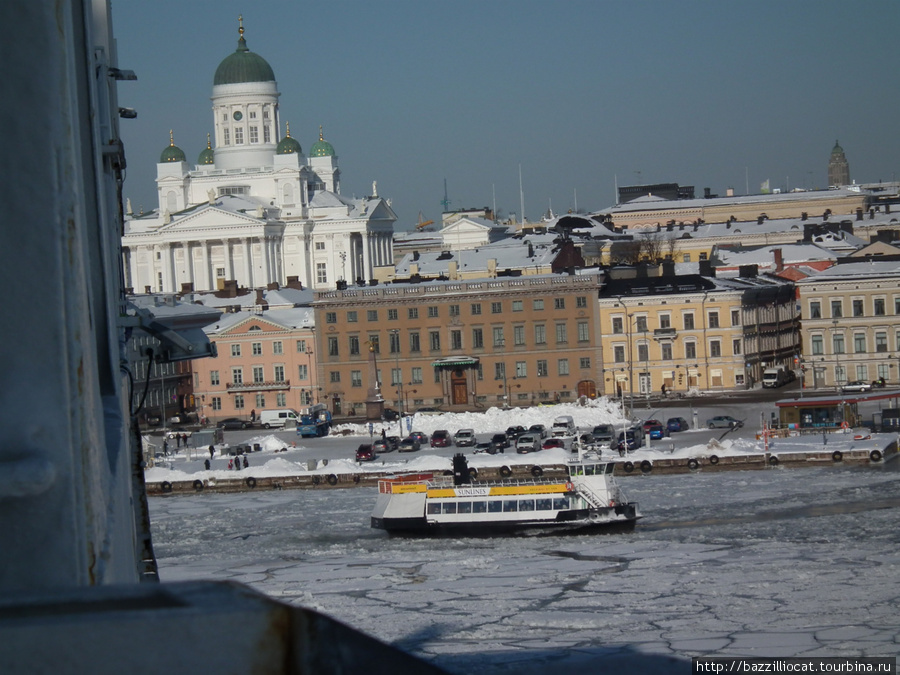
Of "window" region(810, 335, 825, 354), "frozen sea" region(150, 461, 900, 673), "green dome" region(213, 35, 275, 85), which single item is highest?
"green dome" region(213, 35, 275, 85)

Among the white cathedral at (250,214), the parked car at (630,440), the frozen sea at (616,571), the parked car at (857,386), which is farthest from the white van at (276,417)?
the white cathedral at (250,214)

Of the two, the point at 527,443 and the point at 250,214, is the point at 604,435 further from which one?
the point at 250,214

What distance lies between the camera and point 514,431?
3962 centimetres

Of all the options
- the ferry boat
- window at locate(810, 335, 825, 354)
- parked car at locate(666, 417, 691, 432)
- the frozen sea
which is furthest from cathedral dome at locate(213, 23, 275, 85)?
the ferry boat

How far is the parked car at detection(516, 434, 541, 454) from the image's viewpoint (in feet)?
118

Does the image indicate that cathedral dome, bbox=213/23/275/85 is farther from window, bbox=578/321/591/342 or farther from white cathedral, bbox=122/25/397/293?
window, bbox=578/321/591/342

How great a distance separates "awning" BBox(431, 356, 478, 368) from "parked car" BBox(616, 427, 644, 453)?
11.9 m

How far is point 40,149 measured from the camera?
1374 mm

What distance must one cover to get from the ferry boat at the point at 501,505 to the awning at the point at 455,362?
2132 centimetres

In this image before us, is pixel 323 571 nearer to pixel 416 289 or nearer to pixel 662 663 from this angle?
pixel 662 663

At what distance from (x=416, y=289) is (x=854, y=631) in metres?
35.5

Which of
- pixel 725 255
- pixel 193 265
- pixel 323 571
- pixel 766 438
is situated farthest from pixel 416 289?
pixel 193 265

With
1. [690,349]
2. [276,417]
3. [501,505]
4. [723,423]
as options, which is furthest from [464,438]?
[501,505]

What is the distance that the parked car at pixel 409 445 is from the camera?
38438mm
